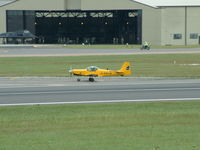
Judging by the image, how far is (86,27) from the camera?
154750mm

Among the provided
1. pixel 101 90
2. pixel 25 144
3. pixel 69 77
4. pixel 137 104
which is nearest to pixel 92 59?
pixel 69 77

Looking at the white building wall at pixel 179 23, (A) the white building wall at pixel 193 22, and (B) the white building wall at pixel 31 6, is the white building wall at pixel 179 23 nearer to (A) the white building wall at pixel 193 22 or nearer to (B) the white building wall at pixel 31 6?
(A) the white building wall at pixel 193 22

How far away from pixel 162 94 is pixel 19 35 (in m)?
100

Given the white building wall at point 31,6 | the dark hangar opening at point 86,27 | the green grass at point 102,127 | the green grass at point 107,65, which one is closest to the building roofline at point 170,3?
the dark hangar opening at point 86,27

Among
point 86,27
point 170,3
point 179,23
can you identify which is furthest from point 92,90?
point 86,27

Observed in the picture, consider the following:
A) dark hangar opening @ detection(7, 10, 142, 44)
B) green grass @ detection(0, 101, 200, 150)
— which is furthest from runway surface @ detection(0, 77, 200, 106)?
dark hangar opening @ detection(7, 10, 142, 44)

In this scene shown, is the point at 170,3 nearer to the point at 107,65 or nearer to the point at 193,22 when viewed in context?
the point at 193,22

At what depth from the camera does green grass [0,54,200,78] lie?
6488 cm

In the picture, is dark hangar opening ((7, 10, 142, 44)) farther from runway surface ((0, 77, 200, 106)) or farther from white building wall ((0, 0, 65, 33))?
runway surface ((0, 77, 200, 106))

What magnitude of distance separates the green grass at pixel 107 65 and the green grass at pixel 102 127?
1105 inches

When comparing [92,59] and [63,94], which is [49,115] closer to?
[63,94]

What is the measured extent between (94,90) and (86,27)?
10926 centimetres

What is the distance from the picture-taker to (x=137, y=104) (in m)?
36.4

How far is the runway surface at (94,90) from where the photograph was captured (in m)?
40.0
